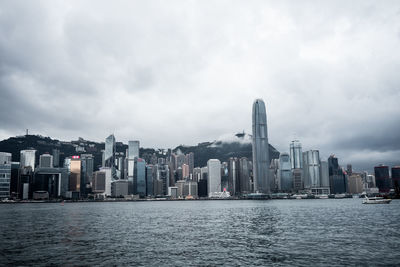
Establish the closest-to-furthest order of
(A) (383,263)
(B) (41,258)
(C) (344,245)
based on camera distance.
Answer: (A) (383,263)
(B) (41,258)
(C) (344,245)

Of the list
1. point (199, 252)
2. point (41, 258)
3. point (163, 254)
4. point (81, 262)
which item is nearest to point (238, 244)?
point (199, 252)

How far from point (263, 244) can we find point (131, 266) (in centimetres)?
2685

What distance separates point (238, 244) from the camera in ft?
204

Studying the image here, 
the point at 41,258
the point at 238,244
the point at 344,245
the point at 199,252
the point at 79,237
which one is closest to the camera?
the point at 41,258

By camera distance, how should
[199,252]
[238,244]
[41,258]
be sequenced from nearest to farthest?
1. [41,258]
2. [199,252]
3. [238,244]

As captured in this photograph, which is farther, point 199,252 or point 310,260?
point 199,252

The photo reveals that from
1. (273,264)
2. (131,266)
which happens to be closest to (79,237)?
(131,266)

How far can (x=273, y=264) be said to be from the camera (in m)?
45.1

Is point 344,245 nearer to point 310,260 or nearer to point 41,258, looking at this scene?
point 310,260

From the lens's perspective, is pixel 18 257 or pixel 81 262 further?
pixel 18 257

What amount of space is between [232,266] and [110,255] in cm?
2010

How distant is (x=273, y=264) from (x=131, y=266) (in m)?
19.2

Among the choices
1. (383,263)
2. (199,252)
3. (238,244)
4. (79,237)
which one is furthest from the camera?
(79,237)

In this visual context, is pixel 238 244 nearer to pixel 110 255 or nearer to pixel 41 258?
pixel 110 255
